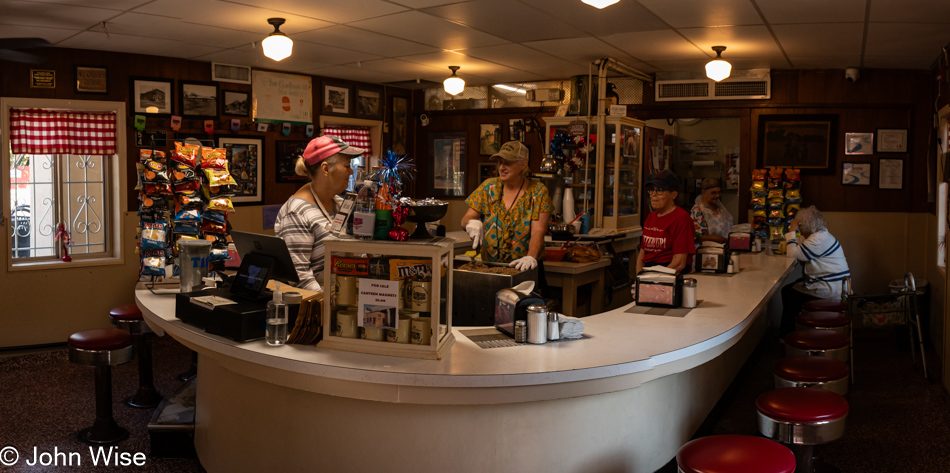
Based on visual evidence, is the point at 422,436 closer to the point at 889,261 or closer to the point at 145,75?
the point at 145,75

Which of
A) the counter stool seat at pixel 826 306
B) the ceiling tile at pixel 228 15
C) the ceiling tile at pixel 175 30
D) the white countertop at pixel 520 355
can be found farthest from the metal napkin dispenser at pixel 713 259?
the ceiling tile at pixel 175 30

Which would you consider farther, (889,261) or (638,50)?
(889,261)

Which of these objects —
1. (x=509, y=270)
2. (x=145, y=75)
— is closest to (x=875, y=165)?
(x=509, y=270)

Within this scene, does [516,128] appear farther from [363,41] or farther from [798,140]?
[798,140]

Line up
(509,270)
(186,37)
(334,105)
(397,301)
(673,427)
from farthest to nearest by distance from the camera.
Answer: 1. (334,105)
2. (186,37)
3. (509,270)
4. (673,427)
5. (397,301)

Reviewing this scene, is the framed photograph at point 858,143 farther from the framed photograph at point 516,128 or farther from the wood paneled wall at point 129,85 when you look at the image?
the wood paneled wall at point 129,85

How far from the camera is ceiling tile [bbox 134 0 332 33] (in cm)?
482

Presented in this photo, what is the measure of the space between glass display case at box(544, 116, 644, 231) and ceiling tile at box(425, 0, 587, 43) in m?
1.55

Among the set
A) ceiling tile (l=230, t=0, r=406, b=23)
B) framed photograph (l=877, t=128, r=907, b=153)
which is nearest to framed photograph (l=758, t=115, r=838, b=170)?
framed photograph (l=877, t=128, r=907, b=153)

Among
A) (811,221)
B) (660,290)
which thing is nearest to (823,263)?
(811,221)

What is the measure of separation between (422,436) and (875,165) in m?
6.74

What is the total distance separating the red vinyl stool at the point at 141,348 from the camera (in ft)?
15.2

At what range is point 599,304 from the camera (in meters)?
6.00

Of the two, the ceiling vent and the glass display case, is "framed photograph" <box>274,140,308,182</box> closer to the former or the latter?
the glass display case
